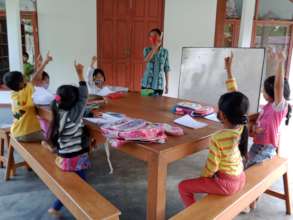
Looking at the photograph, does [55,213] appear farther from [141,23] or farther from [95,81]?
[141,23]

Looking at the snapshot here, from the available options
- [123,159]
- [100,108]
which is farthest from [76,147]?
[123,159]

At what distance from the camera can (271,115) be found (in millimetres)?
1972

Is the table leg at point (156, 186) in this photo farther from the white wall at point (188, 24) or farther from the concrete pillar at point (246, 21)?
the concrete pillar at point (246, 21)

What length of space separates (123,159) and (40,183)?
91 cm

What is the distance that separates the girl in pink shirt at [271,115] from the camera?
6.05 ft

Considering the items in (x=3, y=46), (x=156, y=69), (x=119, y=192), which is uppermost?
(x=3, y=46)

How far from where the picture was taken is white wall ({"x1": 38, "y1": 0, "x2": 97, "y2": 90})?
5.01 m

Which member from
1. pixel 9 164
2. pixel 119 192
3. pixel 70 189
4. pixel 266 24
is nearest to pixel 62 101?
pixel 70 189

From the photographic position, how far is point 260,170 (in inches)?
74.7

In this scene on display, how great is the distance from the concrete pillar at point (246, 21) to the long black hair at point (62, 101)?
440 centimetres

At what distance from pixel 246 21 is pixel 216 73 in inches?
92.8

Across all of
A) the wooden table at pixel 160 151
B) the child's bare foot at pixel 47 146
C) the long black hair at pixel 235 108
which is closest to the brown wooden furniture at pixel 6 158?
the child's bare foot at pixel 47 146

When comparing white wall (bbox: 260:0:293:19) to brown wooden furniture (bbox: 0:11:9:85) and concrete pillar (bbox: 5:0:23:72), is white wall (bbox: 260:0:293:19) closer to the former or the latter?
concrete pillar (bbox: 5:0:23:72)

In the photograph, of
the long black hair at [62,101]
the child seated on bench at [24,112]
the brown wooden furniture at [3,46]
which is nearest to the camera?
the long black hair at [62,101]
